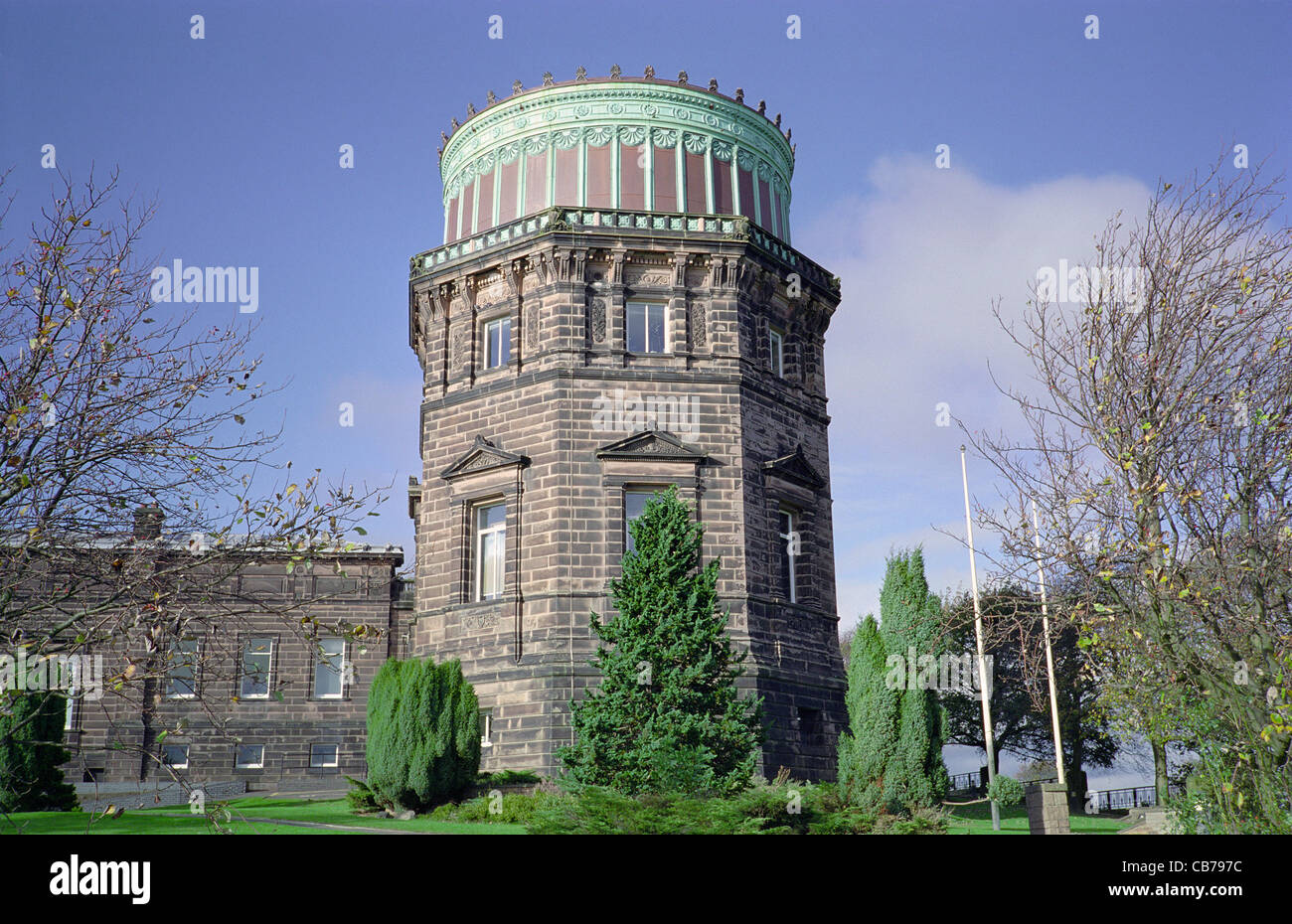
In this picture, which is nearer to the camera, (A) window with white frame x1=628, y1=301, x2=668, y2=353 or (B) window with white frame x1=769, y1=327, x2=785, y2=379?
(A) window with white frame x1=628, y1=301, x2=668, y2=353

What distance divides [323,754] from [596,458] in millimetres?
18718

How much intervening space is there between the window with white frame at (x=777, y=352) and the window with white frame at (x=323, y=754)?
20.6 meters

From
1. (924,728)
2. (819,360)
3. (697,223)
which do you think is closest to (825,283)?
(819,360)

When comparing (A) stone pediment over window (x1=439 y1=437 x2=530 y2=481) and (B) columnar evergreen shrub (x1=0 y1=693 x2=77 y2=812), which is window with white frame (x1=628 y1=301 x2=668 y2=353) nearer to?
(A) stone pediment over window (x1=439 y1=437 x2=530 y2=481)

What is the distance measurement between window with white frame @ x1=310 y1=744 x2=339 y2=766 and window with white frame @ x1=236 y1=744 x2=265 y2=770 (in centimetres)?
163

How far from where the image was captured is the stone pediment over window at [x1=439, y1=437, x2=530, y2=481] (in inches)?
1059

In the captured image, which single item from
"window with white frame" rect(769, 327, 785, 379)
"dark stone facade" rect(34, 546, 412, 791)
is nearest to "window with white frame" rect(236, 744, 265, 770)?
"dark stone facade" rect(34, 546, 412, 791)

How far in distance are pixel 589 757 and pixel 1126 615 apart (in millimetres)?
9705

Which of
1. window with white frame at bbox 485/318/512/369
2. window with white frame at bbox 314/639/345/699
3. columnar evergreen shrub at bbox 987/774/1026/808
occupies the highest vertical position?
window with white frame at bbox 485/318/512/369

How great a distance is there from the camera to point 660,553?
2044 cm

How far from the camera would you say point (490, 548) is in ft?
90.4

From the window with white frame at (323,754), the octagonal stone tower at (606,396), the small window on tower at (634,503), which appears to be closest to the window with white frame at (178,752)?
the window with white frame at (323,754)

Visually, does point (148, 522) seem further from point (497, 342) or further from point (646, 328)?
point (497, 342)
